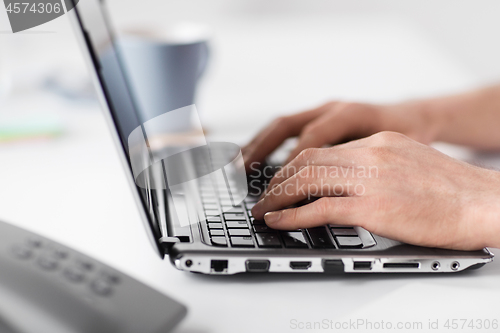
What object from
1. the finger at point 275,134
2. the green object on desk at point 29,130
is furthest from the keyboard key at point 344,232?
the green object on desk at point 29,130

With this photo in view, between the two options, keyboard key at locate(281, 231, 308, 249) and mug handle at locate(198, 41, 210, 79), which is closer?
keyboard key at locate(281, 231, 308, 249)

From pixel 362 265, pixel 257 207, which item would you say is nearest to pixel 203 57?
pixel 257 207

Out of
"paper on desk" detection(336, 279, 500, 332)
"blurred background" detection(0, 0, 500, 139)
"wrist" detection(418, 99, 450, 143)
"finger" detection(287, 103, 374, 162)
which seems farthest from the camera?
"blurred background" detection(0, 0, 500, 139)

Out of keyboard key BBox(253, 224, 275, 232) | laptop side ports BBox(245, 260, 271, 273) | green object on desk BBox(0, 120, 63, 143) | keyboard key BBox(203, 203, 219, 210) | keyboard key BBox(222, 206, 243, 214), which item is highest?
green object on desk BBox(0, 120, 63, 143)

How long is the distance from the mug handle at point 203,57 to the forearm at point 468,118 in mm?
353

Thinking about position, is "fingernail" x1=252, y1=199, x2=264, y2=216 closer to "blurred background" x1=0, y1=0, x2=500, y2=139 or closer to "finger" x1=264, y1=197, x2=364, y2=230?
"finger" x1=264, y1=197, x2=364, y2=230

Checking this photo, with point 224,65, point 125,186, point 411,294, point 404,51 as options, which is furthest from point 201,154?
point 404,51

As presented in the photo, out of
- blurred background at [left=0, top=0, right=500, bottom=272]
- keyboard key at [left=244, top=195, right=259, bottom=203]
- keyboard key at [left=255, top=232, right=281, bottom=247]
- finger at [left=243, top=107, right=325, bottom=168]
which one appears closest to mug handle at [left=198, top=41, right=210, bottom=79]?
blurred background at [left=0, top=0, right=500, bottom=272]

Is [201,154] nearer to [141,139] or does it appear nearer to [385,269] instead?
[141,139]

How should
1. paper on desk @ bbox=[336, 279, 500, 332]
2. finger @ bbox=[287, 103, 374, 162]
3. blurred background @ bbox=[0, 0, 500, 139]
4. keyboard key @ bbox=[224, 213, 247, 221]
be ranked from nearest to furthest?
paper on desk @ bbox=[336, 279, 500, 332] → keyboard key @ bbox=[224, 213, 247, 221] → finger @ bbox=[287, 103, 374, 162] → blurred background @ bbox=[0, 0, 500, 139]

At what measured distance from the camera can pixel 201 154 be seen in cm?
73

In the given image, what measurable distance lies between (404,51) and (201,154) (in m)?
0.73

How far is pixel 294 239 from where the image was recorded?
1.66ft

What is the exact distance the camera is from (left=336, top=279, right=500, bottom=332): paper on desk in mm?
448
